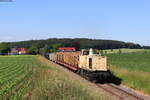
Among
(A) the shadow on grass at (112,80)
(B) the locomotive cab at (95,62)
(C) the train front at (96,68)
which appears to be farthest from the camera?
(B) the locomotive cab at (95,62)

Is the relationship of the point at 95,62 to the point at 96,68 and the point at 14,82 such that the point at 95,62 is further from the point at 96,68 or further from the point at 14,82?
the point at 14,82

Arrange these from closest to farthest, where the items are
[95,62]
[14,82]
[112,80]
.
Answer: [14,82] → [95,62] → [112,80]

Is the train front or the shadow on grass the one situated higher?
the train front

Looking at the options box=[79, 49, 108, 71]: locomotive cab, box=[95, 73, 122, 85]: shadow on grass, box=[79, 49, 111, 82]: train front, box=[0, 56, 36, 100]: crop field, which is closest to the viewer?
box=[0, 56, 36, 100]: crop field

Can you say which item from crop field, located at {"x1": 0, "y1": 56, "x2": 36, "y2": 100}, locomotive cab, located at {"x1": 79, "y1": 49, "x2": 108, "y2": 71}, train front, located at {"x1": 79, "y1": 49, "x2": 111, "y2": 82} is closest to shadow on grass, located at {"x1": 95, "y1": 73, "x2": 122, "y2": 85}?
train front, located at {"x1": 79, "y1": 49, "x2": 111, "y2": 82}

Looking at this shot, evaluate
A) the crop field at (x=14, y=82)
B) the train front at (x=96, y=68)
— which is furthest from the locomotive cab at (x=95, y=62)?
the crop field at (x=14, y=82)

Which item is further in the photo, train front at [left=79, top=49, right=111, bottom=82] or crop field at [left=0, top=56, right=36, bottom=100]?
train front at [left=79, top=49, right=111, bottom=82]

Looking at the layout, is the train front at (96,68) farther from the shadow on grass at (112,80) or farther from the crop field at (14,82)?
the crop field at (14,82)

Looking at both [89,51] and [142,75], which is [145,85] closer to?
[142,75]

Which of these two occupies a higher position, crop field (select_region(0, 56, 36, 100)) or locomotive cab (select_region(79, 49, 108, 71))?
locomotive cab (select_region(79, 49, 108, 71))

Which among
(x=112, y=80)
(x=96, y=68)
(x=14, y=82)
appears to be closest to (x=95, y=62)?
(x=96, y=68)

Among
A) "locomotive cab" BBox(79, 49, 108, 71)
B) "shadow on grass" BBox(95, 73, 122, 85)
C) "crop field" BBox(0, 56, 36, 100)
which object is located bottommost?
"shadow on grass" BBox(95, 73, 122, 85)

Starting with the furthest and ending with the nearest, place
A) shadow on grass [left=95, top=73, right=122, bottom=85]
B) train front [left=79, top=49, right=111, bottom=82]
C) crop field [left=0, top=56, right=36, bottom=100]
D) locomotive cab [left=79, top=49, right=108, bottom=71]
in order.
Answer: locomotive cab [left=79, top=49, right=108, bottom=71] → shadow on grass [left=95, top=73, right=122, bottom=85] → train front [left=79, top=49, right=111, bottom=82] → crop field [left=0, top=56, right=36, bottom=100]

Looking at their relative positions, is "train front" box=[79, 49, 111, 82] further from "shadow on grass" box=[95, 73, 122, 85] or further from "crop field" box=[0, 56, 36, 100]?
"crop field" box=[0, 56, 36, 100]
